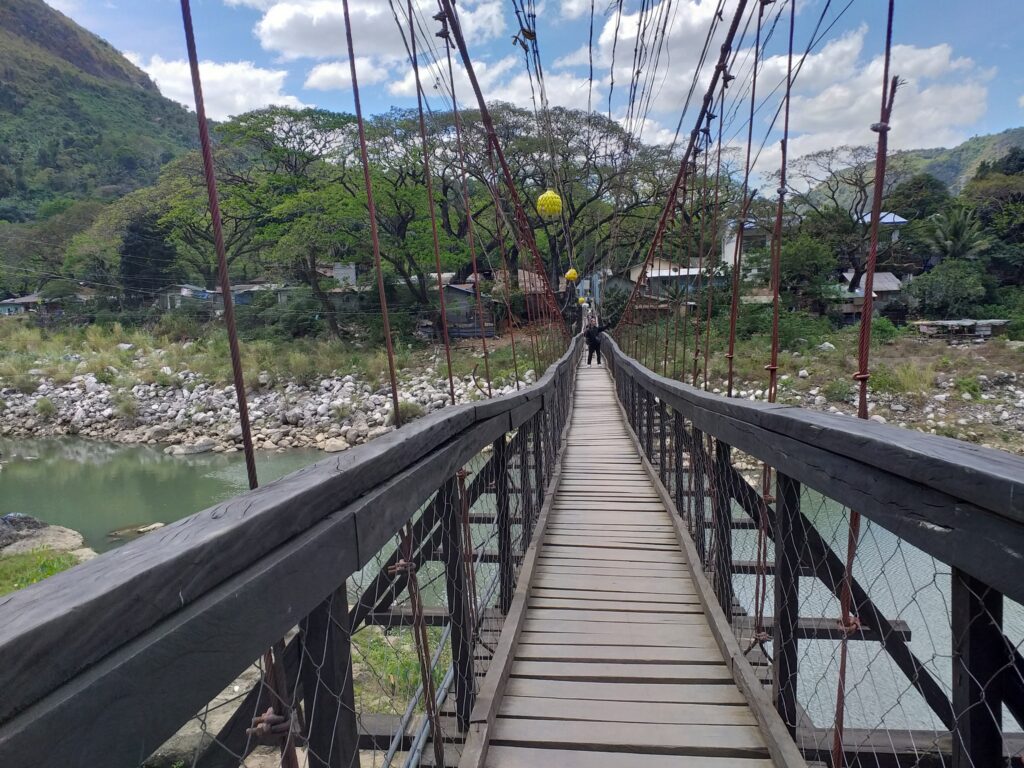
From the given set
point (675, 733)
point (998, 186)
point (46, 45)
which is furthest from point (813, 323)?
point (46, 45)

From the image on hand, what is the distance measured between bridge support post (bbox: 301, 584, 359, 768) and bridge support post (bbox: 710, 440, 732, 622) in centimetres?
120

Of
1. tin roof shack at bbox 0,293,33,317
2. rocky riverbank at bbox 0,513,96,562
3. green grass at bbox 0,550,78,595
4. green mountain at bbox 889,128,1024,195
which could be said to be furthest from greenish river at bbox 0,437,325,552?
green mountain at bbox 889,128,1024,195

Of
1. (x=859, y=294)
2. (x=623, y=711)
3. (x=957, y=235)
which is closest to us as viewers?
(x=623, y=711)

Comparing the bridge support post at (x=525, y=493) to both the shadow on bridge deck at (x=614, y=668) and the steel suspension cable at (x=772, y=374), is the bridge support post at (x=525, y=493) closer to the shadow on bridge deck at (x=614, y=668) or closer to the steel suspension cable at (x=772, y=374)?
the shadow on bridge deck at (x=614, y=668)

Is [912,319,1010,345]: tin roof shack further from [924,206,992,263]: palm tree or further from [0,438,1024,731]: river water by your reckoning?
[0,438,1024,731]: river water

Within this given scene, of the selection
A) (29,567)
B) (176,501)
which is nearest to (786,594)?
(29,567)

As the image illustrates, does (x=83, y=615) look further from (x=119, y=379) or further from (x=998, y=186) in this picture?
(x=998, y=186)

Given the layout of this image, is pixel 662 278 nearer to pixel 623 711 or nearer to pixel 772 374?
pixel 772 374

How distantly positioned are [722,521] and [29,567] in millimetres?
6466

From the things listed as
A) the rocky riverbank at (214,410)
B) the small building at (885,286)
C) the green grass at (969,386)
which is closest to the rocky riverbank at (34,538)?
the rocky riverbank at (214,410)

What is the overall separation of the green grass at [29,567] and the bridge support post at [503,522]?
5.02m

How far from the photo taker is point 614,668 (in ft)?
4.84

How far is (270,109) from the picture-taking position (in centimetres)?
1584

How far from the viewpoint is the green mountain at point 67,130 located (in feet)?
106
